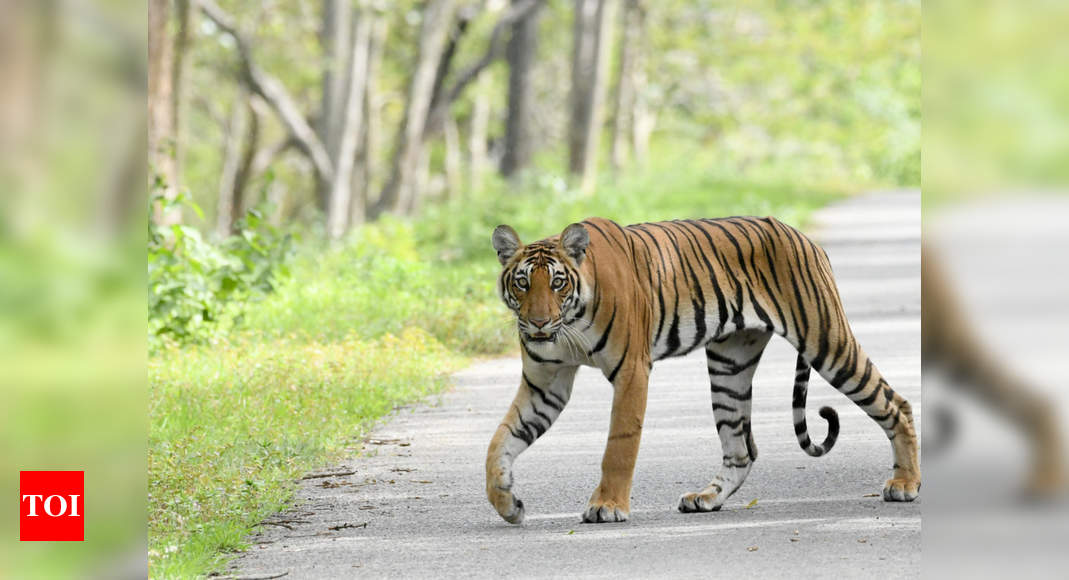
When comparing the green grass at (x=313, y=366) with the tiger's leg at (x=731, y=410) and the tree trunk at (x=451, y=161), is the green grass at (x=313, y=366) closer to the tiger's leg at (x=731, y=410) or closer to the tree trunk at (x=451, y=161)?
the tiger's leg at (x=731, y=410)

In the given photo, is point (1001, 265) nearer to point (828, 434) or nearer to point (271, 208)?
point (828, 434)

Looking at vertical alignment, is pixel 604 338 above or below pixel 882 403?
above

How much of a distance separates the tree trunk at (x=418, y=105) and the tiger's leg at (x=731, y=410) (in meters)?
18.7

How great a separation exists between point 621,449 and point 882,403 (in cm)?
131

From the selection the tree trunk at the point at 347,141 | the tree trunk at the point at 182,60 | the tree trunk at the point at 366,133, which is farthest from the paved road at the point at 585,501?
the tree trunk at the point at 366,133

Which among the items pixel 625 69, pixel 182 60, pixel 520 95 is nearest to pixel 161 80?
pixel 182 60

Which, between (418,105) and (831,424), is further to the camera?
(418,105)

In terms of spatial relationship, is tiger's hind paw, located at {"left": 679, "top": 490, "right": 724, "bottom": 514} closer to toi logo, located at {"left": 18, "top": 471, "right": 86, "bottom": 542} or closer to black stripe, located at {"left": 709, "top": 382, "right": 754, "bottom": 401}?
black stripe, located at {"left": 709, "top": 382, "right": 754, "bottom": 401}

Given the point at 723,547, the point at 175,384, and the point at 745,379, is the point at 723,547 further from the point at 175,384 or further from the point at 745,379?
the point at 175,384

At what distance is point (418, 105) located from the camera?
2603 centimetres

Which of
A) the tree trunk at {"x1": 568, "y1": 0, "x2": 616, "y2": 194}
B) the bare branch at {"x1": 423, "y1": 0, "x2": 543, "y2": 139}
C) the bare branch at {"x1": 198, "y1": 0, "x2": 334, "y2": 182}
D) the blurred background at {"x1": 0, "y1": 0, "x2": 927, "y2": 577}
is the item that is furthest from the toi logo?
the tree trunk at {"x1": 568, "y1": 0, "x2": 616, "y2": 194}

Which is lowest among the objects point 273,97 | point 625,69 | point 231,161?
point 273,97

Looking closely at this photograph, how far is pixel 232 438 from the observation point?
8.59m

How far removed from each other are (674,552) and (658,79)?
4429cm
